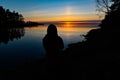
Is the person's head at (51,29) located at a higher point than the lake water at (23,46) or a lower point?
higher

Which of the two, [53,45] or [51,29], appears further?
[53,45]

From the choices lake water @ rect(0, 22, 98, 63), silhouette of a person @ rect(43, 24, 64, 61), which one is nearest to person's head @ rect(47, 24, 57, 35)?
silhouette of a person @ rect(43, 24, 64, 61)

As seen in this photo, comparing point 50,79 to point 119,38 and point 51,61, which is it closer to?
point 51,61

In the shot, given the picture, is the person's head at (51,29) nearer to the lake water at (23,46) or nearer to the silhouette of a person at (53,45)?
Answer: the silhouette of a person at (53,45)

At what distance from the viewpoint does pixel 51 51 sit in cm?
631

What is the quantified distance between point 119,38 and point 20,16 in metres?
164

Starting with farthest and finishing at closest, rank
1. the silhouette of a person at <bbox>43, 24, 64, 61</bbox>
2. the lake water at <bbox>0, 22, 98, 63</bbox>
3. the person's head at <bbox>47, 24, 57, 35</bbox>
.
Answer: the lake water at <bbox>0, 22, 98, 63</bbox> < the silhouette of a person at <bbox>43, 24, 64, 61</bbox> < the person's head at <bbox>47, 24, 57, 35</bbox>

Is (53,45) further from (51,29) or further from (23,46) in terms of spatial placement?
(23,46)

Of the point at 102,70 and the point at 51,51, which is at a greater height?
the point at 51,51

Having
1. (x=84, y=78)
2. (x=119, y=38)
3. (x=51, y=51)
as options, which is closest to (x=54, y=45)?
(x=51, y=51)

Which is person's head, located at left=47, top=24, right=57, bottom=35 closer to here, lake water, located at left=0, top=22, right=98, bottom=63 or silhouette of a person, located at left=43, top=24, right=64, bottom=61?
silhouette of a person, located at left=43, top=24, right=64, bottom=61

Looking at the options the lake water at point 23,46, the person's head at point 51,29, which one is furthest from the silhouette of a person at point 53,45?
the lake water at point 23,46

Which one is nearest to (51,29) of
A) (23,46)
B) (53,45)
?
(53,45)

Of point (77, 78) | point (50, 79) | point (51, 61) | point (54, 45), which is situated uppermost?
point (54, 45)
